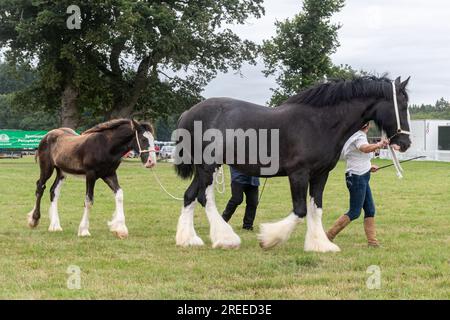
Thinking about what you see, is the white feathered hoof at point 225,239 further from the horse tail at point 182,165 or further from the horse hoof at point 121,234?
the horse hoof at point 121,234

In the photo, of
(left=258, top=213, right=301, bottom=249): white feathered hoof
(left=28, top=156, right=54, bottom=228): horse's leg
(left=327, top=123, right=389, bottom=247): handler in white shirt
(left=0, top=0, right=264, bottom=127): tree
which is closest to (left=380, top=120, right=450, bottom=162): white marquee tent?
(left=0, top=0, right=264, bottom=127): tree

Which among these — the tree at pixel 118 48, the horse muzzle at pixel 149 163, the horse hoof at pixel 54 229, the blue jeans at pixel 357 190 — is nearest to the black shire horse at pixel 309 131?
the blue jeans at pixel 357 190

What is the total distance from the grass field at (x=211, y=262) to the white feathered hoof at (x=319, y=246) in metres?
0.18

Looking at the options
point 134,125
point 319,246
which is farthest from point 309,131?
point 134,125

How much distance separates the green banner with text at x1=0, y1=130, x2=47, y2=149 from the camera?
5297 centimetres

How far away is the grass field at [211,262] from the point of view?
562cm

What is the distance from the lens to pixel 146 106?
39.1 meters

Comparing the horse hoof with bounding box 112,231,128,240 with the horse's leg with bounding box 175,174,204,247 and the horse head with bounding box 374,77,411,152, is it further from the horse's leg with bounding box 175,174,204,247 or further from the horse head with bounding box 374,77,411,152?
the horse head with bounding box 374,77,411,152

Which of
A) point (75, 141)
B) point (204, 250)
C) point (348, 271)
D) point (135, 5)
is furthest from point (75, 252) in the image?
point (135, 5)

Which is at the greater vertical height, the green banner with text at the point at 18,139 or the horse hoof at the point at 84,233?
the green banner with text at the point at 18,139

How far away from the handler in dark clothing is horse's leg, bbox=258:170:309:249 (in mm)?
2368

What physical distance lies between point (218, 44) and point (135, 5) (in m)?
7.47

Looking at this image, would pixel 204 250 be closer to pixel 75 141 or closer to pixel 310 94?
pixel 310 94
